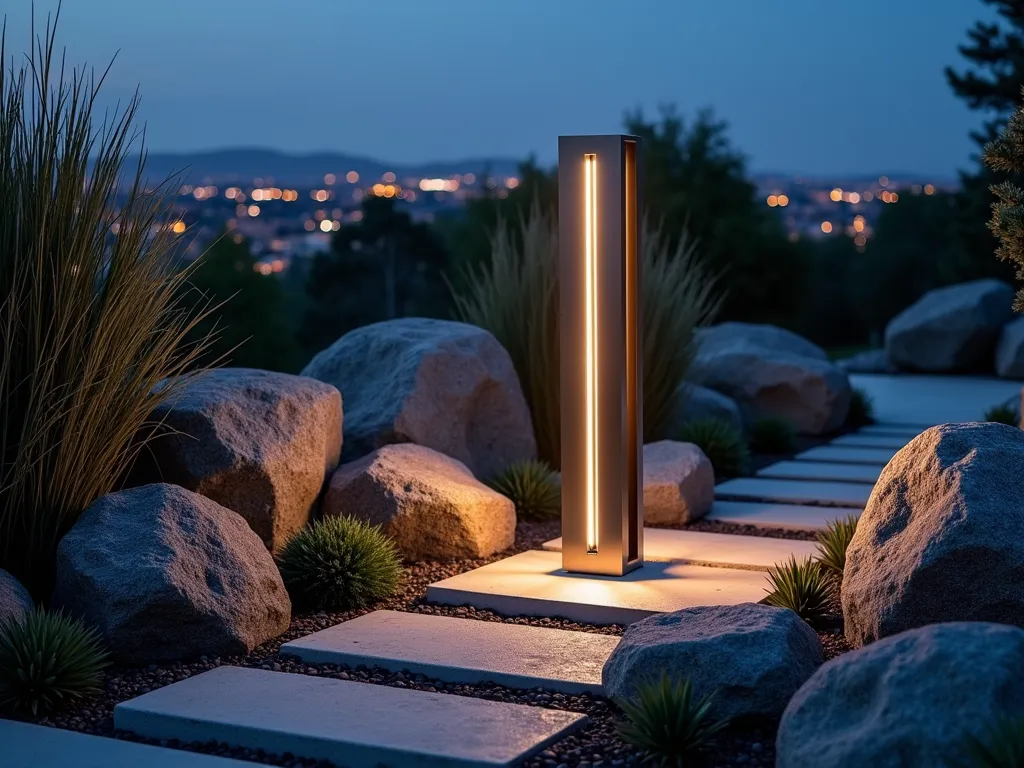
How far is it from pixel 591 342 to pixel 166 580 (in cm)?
171

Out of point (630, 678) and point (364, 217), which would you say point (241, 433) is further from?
point (364, 217)

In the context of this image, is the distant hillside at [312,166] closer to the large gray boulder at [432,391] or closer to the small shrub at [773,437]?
the small shrub at [773,437]

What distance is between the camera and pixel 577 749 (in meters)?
2.94

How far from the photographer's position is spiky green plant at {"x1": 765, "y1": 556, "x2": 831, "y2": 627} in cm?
390

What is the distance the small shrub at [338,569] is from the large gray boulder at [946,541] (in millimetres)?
1611

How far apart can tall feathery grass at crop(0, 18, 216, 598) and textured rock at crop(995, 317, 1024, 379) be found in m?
8.99

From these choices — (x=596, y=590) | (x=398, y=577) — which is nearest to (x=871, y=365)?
(x=596, y=590)

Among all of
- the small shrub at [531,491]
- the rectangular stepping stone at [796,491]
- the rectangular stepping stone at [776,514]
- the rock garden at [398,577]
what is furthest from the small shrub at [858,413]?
the small shrub at [531,491]

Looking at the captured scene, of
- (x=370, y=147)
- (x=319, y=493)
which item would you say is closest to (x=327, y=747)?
(x=319, y=493)

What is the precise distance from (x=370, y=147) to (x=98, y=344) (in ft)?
95.2

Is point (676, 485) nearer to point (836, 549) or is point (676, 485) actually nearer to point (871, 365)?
point (836, 549)

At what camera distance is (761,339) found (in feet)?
30.3

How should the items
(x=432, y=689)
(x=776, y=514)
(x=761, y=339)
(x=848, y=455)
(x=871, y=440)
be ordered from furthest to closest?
1. (x=761, y=339)
2. (x=871, y=440)
3. (x=848, y=455)
4. (x=776, y=514)
5. (x=432, y=689)

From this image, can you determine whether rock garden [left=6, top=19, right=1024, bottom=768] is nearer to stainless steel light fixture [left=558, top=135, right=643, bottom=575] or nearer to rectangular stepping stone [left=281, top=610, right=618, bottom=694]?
rectangular stepping stone [left=281, top=610, right=618, bottom=694]
